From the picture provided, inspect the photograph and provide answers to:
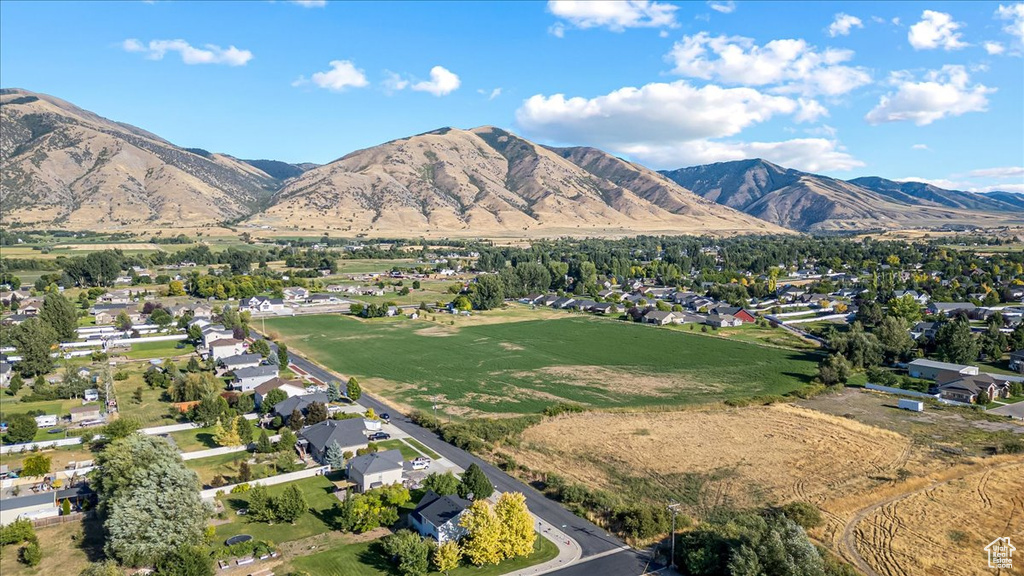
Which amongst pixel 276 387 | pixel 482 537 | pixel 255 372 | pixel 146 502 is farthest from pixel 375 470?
pixel 255 372

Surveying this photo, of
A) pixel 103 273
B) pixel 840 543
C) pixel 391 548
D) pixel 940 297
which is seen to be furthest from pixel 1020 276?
pixel 103 273

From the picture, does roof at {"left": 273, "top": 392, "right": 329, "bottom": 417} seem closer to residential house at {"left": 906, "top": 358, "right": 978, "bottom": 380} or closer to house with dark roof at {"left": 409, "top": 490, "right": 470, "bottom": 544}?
house with dark roof at {"left": 409, "top": 490, "right": 470, "bottom": 544}

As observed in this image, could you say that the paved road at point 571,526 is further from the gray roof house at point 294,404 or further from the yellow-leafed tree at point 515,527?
the gray roof house at point 294,404

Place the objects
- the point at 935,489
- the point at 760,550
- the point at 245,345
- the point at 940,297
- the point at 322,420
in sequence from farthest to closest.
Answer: the point at 940,297 < the point at 245,345 < the point at 322,420 < the point at 935,489 < the point at 760,550

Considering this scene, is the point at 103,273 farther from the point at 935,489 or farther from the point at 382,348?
the point at 935,489

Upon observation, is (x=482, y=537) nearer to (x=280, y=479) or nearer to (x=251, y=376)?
(x=280, y=479)

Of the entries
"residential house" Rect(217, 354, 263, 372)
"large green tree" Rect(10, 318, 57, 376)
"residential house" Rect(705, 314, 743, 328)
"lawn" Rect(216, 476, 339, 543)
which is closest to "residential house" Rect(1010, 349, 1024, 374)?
"residential house" Rect(705, 314, 743, 328)
